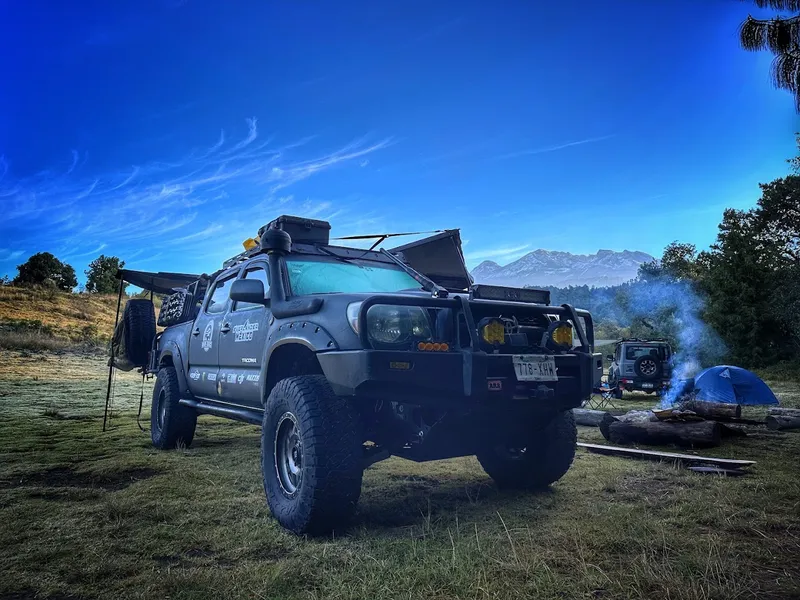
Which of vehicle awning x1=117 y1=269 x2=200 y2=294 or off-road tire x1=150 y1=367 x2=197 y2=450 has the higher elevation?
vehicle awning x1=117 y1=269 x2=200 y2=294

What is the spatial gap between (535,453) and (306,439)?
2.16m

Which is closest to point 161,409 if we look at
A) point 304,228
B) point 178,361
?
point 178,361

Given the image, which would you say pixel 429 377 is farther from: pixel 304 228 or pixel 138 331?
pixel 138 331

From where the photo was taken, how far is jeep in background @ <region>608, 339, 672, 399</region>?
17031 millimetres

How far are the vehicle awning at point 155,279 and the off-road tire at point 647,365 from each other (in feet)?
44.9

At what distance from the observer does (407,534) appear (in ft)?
11.4

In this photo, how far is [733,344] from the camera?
86.2ft

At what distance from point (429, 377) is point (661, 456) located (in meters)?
4.15

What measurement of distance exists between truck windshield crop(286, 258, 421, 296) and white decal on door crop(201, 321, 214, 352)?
1487mm

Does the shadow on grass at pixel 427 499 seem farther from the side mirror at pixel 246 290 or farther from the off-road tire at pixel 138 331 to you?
the off-road tire at pixel 138 331

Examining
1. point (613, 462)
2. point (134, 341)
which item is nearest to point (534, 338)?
point (613, 462)

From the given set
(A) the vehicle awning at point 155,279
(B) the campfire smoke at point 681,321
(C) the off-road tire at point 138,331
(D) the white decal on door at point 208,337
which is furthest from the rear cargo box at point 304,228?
(B) the campfire smoke at point 681,321

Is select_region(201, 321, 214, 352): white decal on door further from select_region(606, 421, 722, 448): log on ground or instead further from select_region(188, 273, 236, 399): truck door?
select_region(606, 421, 722, 448): log on ground

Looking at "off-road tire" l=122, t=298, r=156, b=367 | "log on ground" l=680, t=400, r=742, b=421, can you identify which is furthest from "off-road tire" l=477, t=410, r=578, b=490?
"log on ground" l=680, t=400, r=742, b=421
